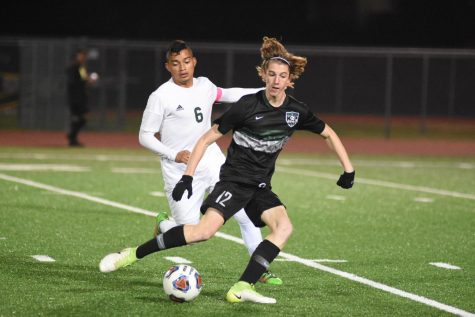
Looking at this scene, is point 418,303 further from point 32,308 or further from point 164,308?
point 32,308

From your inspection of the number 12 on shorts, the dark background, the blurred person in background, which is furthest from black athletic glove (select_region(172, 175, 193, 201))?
the dark background

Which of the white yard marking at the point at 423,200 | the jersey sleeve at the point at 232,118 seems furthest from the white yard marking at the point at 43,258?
the white yard marking at the point at 423,200

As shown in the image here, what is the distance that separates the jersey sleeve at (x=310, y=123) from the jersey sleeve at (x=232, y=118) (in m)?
0.49

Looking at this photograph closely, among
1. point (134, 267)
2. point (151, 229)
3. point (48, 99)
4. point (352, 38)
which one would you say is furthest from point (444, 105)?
point (134, 267)

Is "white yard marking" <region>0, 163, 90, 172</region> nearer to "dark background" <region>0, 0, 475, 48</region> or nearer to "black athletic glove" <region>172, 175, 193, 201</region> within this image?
"black athletic glove" <region>172, 175, 193, 201</region>

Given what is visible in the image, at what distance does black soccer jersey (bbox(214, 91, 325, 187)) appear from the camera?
7.66 meters

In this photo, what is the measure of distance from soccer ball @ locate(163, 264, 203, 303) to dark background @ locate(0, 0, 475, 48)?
117ft

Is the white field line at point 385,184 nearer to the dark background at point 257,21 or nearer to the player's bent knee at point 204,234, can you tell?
the player's bent knee at point 204,234

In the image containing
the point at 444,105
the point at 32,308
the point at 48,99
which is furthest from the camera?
the point at 444,105

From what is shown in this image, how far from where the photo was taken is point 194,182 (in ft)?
29.5

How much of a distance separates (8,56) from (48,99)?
10.1m

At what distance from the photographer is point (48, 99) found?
95.8ft

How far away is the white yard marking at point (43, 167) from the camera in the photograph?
1817cm

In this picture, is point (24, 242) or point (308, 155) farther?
point (308, 155)
